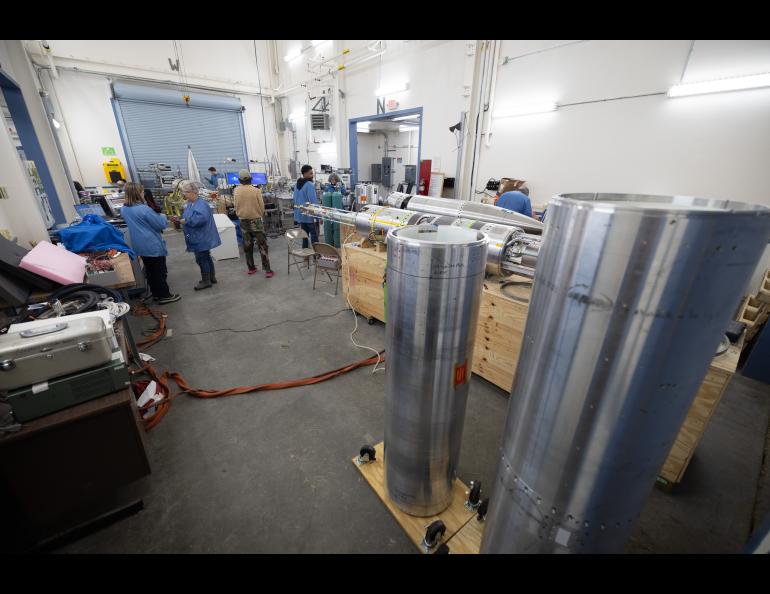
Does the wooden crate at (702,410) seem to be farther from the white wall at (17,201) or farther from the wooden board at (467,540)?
the white wall at (17,201)

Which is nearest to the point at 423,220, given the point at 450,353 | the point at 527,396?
the point at 450,353

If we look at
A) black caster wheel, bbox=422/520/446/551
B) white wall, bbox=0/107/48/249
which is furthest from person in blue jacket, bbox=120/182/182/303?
black caster wheel, bbox=422/520/446/551

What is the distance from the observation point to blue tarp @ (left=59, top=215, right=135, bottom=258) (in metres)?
3.29

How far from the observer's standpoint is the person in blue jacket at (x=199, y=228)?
13.9 ft

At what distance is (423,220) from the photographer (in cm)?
243

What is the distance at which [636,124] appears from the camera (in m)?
3.58

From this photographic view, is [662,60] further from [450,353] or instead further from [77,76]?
[77,76]

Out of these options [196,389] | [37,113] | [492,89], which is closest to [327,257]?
[196,389]

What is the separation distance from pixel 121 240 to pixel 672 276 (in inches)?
181

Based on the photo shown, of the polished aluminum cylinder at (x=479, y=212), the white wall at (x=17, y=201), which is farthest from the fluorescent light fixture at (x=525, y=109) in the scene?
the white wall at (x=17, y=201)

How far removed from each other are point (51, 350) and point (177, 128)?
416 inches

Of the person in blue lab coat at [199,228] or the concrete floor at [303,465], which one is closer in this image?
the concrete floor at [303,465]

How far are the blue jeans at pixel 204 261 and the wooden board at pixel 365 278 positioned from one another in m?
2.24

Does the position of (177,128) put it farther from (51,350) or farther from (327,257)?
(51,350)
